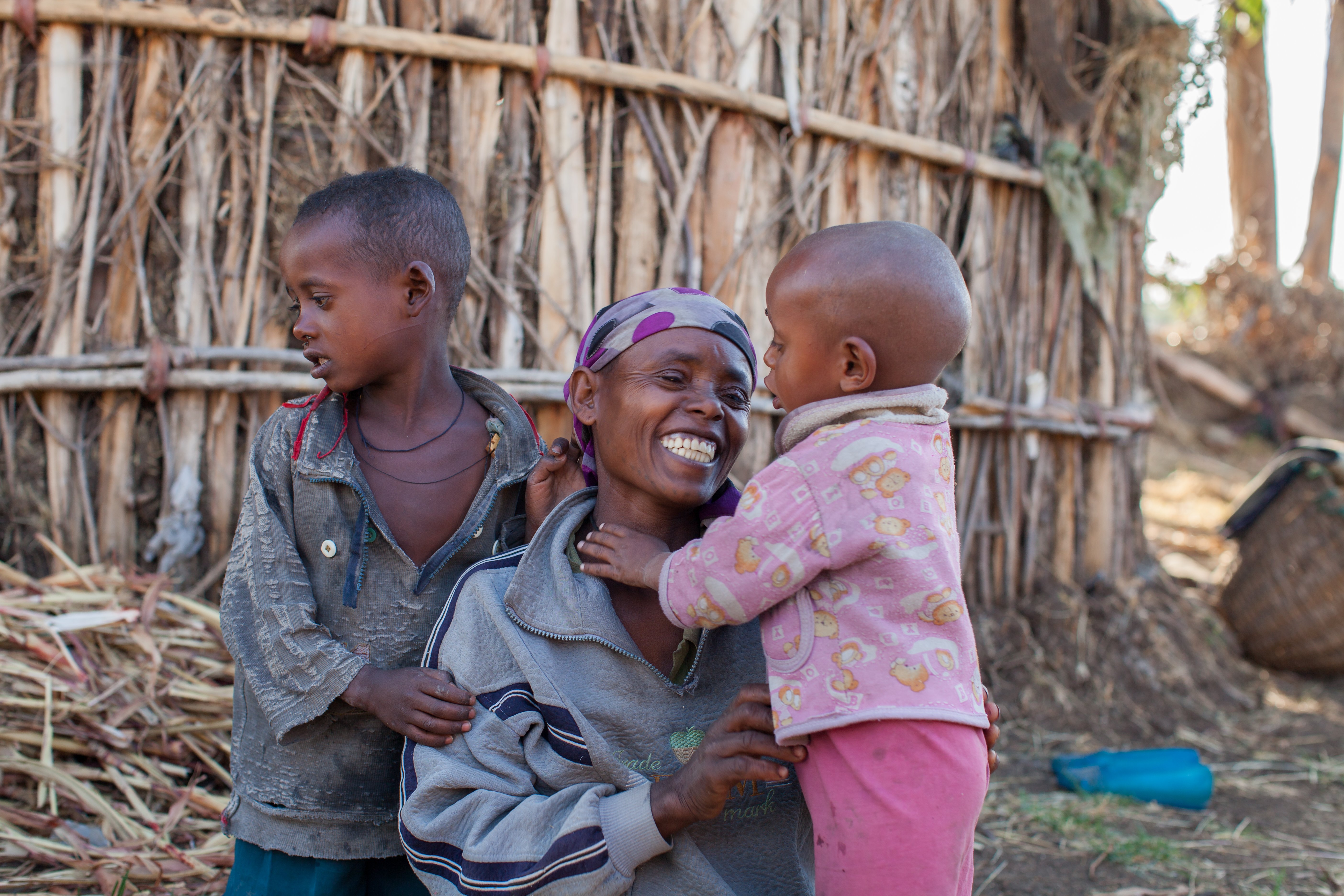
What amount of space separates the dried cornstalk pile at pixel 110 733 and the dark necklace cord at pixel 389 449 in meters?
1.27

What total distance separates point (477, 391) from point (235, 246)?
1557mm

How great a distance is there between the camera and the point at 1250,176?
1284 cm

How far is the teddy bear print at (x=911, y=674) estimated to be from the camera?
1.47 m

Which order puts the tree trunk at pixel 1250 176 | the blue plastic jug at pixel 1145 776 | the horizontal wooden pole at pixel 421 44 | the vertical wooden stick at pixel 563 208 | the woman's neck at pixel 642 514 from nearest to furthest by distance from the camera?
1. the woman's neck at pixel 642 514
2. the horizontal wooden pole at pixel 421 44
3. the vertical wooden stick at pixel 563 208
4. the blue plastic jug at pixel 1145 776
5. the tree trunk at pixel 1250 176

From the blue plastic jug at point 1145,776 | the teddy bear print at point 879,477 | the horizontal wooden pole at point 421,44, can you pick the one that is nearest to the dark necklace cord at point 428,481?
the teddy bear print at point 879,477

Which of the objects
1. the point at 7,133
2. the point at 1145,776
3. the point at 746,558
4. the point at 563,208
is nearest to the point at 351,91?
the point at 563,208

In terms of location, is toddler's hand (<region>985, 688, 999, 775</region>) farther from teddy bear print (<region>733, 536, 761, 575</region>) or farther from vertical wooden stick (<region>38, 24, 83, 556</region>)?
vertical wooden stick (<region>38, 24, 83, 556</region>)

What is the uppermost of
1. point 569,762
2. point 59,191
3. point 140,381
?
point 59,191

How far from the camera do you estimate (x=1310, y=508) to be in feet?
17.2

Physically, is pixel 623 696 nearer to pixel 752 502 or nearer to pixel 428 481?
pixel 752 502

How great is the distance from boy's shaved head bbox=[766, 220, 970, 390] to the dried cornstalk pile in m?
2.13

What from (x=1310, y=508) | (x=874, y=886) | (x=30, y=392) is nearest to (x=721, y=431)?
(x=874, y=886)

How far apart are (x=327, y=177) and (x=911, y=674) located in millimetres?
2700

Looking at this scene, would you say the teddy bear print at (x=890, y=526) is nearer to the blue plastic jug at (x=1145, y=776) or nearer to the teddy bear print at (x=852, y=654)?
the teddy bear print at (x=852, y=654)
